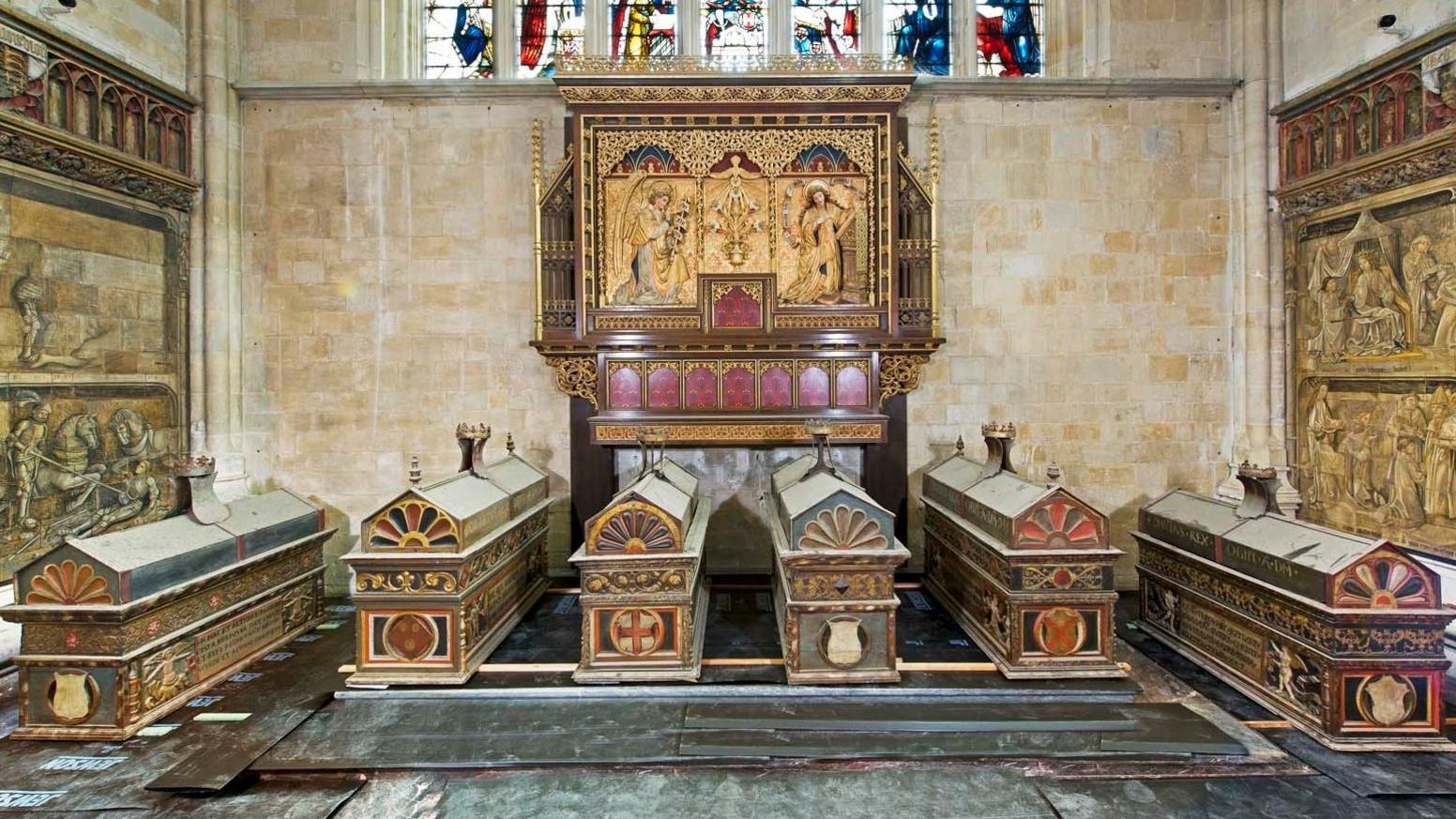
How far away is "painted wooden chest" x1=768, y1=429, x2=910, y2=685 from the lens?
4684 mm

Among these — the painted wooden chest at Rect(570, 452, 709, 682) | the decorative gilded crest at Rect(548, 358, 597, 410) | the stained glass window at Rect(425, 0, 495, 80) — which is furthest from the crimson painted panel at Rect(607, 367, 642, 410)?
the stained glass window at Rect(425, 0, 495, 80)

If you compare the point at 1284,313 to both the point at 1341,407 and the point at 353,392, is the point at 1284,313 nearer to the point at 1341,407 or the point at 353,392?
the point at 1341,407

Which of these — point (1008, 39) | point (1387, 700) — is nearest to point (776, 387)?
point (1008, 39)

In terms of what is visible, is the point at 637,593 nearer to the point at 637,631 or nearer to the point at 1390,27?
the point at 637,631

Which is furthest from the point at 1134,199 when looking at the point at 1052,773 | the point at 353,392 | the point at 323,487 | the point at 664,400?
the point at 323,487

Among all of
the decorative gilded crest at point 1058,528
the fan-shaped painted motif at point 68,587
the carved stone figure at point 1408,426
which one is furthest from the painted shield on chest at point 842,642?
the carved stone figure at point 1408,426

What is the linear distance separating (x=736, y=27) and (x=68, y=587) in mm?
7722

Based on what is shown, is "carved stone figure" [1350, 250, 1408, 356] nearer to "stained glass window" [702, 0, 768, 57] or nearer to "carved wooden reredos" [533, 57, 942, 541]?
"carved wooden reredos" [533, 57, 942, 541]

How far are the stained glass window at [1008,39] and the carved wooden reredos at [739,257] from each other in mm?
1579

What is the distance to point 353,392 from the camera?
754cm

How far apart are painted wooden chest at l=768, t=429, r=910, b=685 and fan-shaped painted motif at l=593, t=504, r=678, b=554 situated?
0.81 metres

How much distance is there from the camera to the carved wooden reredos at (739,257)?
23.5 feet

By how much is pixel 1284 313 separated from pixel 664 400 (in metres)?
6.34

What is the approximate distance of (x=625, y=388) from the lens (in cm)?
729
